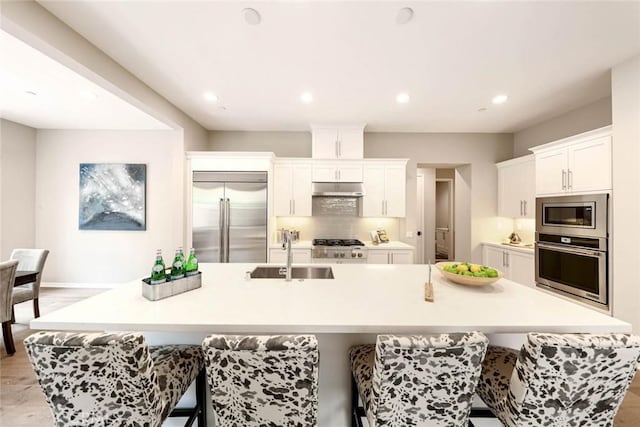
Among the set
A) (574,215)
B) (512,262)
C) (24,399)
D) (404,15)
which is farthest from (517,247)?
(24,399)

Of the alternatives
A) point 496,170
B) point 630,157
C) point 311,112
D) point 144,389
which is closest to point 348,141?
point 311,112

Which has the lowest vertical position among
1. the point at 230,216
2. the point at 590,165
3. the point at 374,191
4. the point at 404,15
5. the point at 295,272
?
the point at 295,272

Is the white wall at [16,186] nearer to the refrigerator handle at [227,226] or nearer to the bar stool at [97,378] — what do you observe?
the refrigerator handle at [227,226]

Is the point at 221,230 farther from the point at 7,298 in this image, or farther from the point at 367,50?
the point at 367,50

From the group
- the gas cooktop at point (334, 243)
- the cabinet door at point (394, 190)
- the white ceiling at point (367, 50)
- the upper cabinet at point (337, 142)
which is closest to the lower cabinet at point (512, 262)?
the cabinet door at point (394, 190)

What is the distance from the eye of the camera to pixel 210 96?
3.19 metres

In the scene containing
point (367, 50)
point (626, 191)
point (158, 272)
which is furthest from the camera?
point (626, 191)

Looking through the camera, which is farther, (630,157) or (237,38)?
(630,157)

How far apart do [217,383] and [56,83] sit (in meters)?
3.63

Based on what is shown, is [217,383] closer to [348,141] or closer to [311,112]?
[311,112]

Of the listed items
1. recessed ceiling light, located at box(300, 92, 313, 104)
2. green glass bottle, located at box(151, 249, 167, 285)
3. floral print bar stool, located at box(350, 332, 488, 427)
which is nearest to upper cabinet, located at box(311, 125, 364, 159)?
recessed ceiling light, located at box(300, 92, 313, 104)

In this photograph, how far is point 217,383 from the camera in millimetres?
986

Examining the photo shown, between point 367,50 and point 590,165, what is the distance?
2.68 meters

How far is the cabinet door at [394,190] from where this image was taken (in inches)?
165
